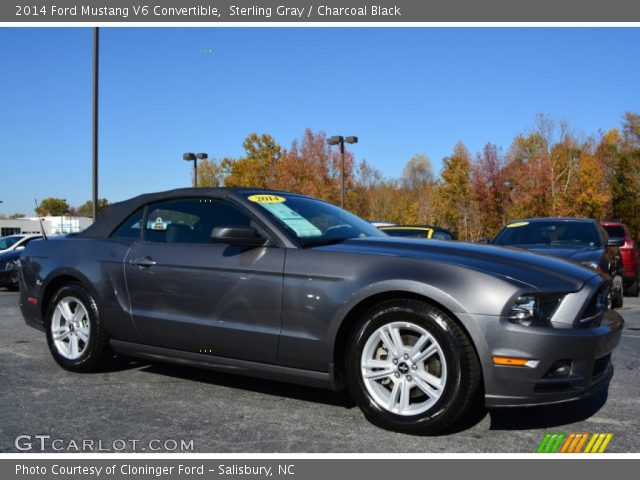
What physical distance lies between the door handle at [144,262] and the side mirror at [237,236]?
692 mm

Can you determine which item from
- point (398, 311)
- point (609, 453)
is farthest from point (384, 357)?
point (609, 453)

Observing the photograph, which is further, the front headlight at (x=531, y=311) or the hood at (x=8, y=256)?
the hood at (x=8, y=256)

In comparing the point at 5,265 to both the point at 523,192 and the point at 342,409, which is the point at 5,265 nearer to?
the point at 342,409

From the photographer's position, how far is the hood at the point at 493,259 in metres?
3.30

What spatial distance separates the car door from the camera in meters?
3.86

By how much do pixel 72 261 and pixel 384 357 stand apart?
2758 millimetres

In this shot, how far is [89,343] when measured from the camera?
187 inches

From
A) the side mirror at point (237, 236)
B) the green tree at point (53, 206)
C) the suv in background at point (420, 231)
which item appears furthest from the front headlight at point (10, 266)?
Answer: the green tree at point (53, 206)

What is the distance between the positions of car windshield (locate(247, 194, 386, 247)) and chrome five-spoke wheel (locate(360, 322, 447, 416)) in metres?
0.83

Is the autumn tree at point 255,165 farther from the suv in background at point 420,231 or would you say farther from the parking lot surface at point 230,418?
the parking lot surface at point 230,418

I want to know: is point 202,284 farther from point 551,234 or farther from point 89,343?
point 551,234

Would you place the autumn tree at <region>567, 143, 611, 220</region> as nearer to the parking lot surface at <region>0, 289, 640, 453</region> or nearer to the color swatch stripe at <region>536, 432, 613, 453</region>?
the parking lot surface at <region>0, 289, 640, 453</region>

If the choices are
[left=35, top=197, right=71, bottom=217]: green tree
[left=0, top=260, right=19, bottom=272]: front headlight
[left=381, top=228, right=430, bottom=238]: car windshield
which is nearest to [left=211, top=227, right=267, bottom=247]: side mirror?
[left=381, top=228, right=430, bottom=238]: car windshield

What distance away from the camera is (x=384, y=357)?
11.7ft
